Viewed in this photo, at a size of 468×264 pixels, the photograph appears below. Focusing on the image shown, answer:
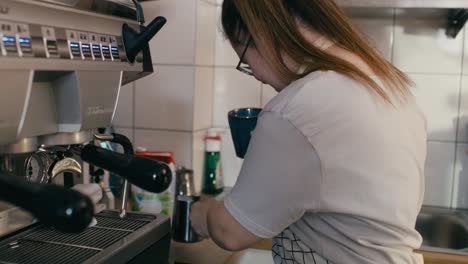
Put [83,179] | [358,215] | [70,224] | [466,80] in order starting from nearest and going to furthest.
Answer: [70,224]
[358,215]
[83,179]
[466,80]

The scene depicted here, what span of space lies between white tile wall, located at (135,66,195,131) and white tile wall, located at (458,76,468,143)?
75 cm

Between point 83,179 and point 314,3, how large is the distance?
19.2 inches

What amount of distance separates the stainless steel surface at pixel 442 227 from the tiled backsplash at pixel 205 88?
0.19 ft

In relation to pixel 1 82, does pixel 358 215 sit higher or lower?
lower

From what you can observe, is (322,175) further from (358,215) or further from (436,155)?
(436,155)

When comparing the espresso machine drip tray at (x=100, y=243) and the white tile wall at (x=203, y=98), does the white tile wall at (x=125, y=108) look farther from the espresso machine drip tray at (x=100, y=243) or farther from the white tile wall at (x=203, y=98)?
the espresso machine drip tray at (x=100, y=243)

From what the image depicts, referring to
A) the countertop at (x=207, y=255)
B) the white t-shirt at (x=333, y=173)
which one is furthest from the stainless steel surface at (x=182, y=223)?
the white t-shirt at (x=333, y=173)

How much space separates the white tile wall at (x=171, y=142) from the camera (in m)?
1.48

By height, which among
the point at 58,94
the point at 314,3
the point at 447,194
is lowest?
the point at 447,194

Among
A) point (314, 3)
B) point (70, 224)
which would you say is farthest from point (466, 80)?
point (70, 224)

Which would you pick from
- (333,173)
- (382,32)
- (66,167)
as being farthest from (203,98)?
(333,173)

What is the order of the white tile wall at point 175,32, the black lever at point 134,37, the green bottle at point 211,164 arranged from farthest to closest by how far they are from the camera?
the green bottle at point 211,164, the white tile wall at point 175,32, the black lever at point 134,37

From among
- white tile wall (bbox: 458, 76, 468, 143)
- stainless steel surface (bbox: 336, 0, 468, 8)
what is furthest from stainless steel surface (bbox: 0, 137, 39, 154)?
white tile wall (bbox: 458, 76, 468, 143)

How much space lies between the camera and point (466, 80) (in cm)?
149
